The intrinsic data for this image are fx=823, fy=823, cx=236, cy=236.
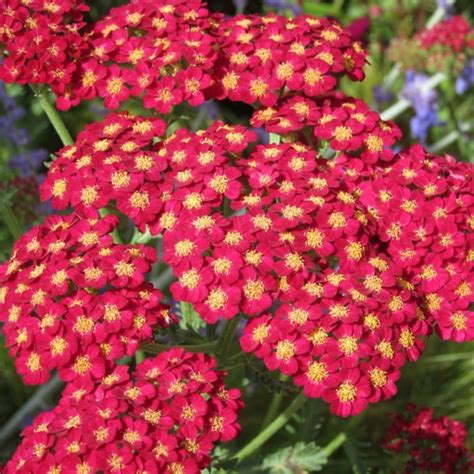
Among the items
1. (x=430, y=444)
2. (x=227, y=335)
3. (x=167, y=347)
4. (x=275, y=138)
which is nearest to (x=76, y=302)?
(x=167, y=347)

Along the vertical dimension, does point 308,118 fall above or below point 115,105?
below

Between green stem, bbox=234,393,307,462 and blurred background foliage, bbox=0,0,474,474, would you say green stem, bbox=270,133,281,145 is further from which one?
green stem, bbox=234,393,307,462

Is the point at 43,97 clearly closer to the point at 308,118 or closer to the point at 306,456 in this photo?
the point at 308,118

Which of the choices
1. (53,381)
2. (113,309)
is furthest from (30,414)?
(113,309)

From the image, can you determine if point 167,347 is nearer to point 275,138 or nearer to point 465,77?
point 275,138

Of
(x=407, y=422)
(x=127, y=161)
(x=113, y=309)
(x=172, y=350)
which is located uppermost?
(x=127, y=161)

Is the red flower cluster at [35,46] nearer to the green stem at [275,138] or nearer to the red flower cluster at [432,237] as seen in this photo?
the green stem at [275,138]
